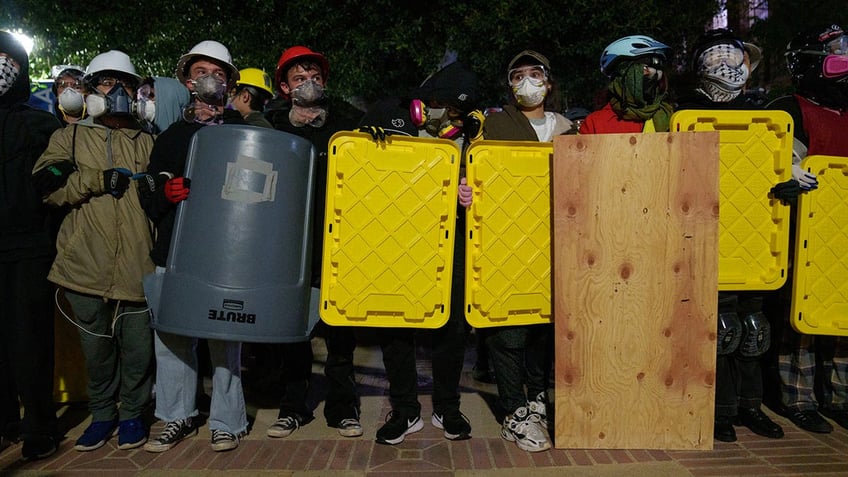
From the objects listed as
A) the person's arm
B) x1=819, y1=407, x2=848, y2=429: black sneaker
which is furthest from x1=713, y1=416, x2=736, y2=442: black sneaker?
the person's arm

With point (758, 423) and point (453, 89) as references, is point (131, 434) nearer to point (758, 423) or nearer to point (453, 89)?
point (453, 89)

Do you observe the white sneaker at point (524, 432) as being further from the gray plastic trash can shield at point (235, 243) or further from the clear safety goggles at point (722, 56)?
the clear safety goggles at point (722, 56)

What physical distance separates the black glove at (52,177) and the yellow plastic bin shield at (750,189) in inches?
135

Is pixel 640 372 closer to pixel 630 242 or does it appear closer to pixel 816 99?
pixel 630 242

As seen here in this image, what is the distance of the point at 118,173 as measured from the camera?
10.7 feet

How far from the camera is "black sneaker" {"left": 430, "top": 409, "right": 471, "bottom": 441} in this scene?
343 centimetres

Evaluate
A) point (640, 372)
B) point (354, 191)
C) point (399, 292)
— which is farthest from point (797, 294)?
point (354, 191)

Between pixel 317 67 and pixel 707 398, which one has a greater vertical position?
pixel 317 67

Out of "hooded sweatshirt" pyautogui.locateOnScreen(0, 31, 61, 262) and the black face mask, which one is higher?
the black face mask

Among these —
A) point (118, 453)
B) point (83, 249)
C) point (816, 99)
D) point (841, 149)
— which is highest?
point (816, 99)

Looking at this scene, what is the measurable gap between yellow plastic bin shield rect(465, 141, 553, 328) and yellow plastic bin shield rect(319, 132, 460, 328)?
13cm

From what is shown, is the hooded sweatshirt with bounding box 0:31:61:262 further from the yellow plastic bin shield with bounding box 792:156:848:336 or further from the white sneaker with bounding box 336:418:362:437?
the yellow plastic bin shield with bounding box 792:156:848:336

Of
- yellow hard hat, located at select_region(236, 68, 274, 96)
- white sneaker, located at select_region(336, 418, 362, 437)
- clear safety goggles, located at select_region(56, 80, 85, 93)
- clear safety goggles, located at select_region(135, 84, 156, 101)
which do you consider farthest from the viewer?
yellow hard hat, located at select_region(236, 68, 274, 96)

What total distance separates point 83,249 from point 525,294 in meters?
2.52
